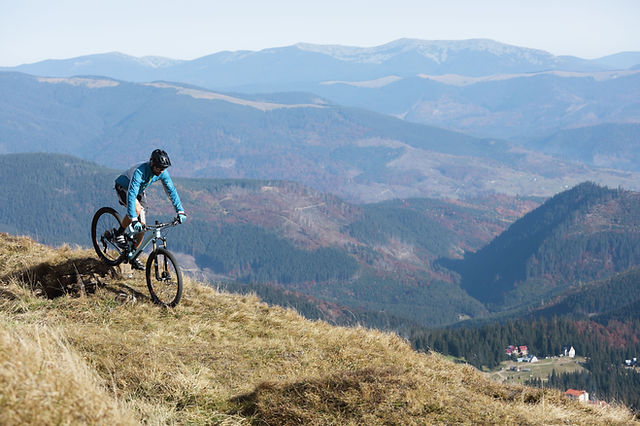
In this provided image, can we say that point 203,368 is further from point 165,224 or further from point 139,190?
point 139,190

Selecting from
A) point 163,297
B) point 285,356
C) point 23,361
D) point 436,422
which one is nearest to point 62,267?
point 163,297

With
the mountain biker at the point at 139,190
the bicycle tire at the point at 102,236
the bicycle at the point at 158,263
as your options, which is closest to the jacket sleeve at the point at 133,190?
the mountain biker at the point at 139,190

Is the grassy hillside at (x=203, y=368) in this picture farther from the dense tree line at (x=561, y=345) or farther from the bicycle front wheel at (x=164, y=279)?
the dense tree line at (x=561, y=345)

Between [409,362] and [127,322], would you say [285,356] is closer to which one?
[409,362]

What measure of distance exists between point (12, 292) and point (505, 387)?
13593mm

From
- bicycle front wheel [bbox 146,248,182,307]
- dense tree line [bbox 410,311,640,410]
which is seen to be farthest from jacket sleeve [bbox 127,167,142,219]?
dense tree line [bbox 410,311,640,410]

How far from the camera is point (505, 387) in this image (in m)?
12.9

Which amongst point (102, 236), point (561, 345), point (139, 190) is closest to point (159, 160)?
point (139, 190)

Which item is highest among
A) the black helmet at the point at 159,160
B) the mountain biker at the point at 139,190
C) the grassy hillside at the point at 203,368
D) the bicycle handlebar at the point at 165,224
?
the black helmet at the point at 159,160

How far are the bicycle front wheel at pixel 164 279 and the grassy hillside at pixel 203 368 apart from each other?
1.32ft

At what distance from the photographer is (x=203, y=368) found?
1128cm

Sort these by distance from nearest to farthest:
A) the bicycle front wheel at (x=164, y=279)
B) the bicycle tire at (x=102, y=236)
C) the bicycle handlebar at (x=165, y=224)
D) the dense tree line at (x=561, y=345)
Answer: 1. the bicycle handlebar at (x=165, y=224)
2. the bicycle front wheel at (x=164, y=279)
3. the bicycle tire at (x=102, y=236)
4. the dense tree line at (x=561, y=345)

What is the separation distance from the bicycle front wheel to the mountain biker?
36.5 inches

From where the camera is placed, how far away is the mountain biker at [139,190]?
1557cm
